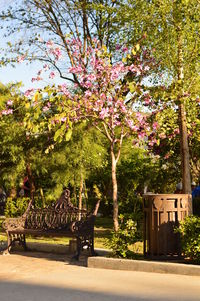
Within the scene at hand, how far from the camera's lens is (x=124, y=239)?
7.95m

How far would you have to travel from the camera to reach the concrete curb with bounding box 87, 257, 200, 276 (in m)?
6.92

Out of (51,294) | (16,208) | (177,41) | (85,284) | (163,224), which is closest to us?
(51,294)

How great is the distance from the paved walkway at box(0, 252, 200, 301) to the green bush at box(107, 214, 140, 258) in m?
0.52

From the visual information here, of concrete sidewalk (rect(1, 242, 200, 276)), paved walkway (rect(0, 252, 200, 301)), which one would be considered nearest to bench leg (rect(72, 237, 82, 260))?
concrete sidewalk (rect(1, 242, 200, 276))

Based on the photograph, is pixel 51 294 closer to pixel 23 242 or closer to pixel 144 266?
pixel 144 266

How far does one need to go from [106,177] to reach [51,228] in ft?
28.7

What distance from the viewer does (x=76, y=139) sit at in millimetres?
12734

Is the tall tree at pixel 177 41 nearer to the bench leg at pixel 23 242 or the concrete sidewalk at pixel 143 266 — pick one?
the concrete sidewalk at pixel 143 266

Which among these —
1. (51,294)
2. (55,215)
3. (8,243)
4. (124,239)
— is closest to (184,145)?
(124,239)

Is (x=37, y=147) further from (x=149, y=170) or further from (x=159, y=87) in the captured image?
(x=149, y=170)

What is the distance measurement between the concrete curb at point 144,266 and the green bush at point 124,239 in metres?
0.29

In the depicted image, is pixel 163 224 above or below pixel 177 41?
below

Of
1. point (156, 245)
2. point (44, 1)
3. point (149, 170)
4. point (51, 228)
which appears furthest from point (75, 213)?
point (44, 1)

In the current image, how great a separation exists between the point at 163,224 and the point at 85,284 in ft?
6.08
